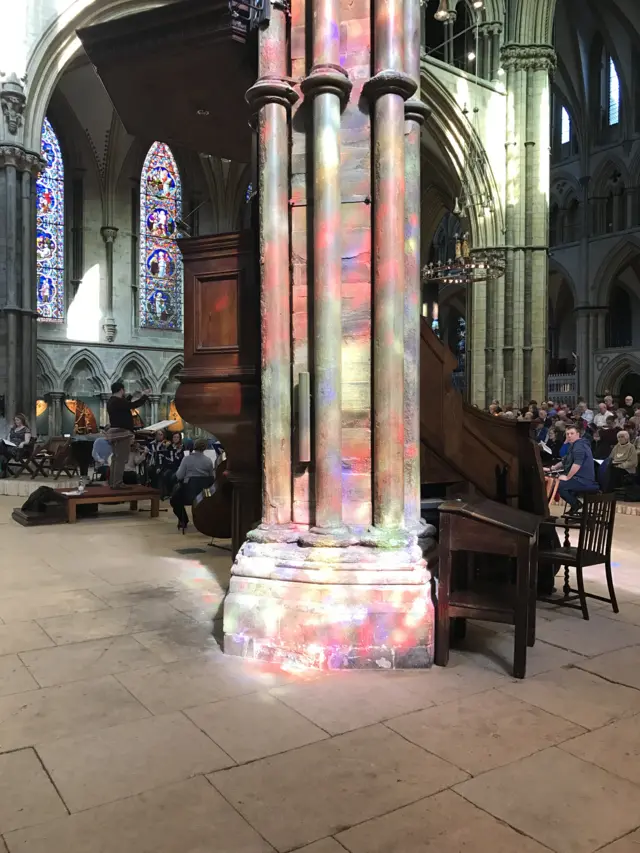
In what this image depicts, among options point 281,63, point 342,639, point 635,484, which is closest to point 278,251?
point 281,63

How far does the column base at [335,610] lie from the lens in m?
3.69

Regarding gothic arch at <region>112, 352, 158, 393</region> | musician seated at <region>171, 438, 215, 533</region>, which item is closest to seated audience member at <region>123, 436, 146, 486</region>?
musician seated at <region>171, 438, 215, 533</region>

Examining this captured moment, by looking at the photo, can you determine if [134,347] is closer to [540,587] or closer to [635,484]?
[635,484]

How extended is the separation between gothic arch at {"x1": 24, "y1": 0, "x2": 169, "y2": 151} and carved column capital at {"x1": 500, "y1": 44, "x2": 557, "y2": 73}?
9.47 meters

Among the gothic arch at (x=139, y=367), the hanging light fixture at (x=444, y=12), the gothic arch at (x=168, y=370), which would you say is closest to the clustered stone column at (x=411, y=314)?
the hanging light fixture at (x=444, y=12)

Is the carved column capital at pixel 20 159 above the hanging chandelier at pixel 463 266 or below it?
above

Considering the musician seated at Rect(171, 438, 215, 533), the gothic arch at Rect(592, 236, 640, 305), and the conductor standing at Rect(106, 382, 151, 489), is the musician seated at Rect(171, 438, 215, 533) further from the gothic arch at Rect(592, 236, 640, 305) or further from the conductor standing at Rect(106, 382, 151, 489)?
the gothic arch at Rect(592, 236, 640, 305)

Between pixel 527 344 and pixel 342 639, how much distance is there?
16.5 meters

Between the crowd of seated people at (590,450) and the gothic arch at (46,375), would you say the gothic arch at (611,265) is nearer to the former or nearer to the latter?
the crowd of seated people at (590,450)

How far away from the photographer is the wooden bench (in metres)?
8.74

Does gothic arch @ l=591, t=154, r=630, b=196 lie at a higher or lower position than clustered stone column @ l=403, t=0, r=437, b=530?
higher

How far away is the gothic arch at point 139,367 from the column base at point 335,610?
20.9m

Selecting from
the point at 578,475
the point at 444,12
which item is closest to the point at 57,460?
the point at 578,475

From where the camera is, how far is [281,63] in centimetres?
411
